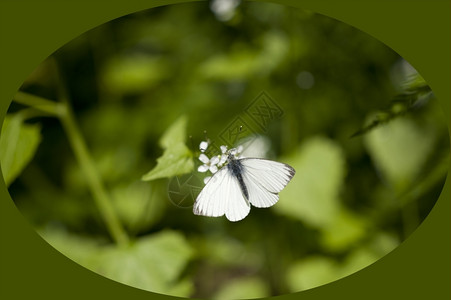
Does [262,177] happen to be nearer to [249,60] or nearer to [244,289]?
[244,289]

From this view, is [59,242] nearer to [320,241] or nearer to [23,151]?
[23,151]

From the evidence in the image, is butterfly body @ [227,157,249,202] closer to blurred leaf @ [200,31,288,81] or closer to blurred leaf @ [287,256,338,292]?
blurred leaf @ [287,256,338,292]

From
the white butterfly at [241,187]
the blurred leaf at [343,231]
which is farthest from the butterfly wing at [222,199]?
the blurred leaf at [343,231]

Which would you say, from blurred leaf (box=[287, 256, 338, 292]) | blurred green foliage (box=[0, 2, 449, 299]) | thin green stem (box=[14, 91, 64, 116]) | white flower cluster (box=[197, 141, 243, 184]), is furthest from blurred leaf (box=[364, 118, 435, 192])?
thin green stem (box=[14, 91, 64, 116])

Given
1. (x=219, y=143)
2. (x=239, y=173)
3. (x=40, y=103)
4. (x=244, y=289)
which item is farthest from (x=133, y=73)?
(x=244, y=289)

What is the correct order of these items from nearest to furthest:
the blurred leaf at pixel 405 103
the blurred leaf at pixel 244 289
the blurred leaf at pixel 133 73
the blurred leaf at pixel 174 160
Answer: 1. the blurred leaf at pixel 244 289
2. the blurred leaf at pixel 174 160
3. the blurred leaf at pixel 405 103
4. the blurred leaf at pixel 133 73

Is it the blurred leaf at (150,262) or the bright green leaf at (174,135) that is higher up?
the bright green leaf at (174,135)

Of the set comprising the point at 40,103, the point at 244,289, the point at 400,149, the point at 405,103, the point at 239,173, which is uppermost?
the point at 40,103

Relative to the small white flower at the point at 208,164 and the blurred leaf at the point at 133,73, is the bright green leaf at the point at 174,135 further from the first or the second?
the blurred leaf at the point at 133,73

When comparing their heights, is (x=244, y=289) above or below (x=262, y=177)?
below
